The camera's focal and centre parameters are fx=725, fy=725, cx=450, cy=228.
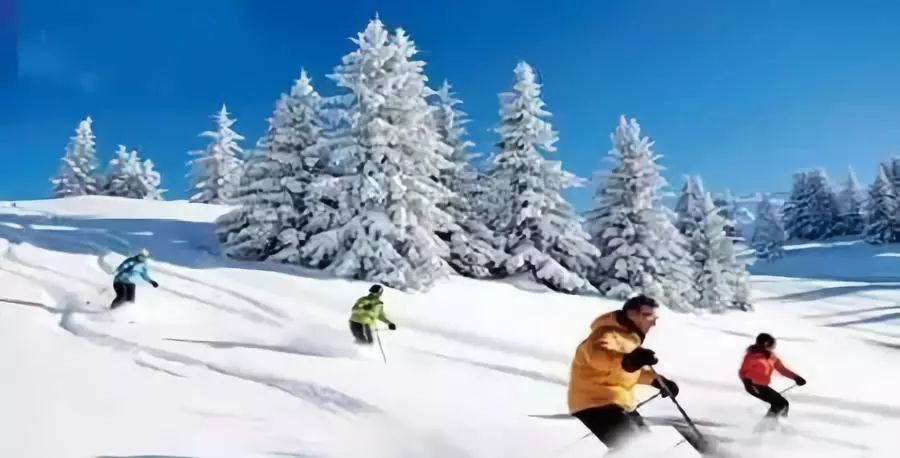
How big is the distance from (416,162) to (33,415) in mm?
12739

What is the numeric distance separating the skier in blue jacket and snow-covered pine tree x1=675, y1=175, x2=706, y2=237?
1373 cm

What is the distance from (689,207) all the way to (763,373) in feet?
48.6

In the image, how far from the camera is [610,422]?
495 cm

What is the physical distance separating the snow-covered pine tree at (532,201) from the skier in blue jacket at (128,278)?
983cm

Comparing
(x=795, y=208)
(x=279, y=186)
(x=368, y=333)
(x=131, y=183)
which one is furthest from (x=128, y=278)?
(x=131, y=183)

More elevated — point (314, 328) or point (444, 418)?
point (314, 328)

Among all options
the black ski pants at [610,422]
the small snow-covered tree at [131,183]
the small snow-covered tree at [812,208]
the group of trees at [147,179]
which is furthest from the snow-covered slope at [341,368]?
the small snow-covered tree at [131,183]

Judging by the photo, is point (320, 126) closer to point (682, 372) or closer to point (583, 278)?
point (583, 278)

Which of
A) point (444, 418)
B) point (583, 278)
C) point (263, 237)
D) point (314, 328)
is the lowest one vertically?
point (444, 418)

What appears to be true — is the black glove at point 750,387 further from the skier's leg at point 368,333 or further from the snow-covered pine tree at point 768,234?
the snow-covered pine tree at point 768,234

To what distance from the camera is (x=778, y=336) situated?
Result: 14.7m

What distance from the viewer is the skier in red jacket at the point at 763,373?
25.2 ft

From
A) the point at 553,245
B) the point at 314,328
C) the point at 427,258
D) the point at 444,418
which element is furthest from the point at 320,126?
the point at 444,418

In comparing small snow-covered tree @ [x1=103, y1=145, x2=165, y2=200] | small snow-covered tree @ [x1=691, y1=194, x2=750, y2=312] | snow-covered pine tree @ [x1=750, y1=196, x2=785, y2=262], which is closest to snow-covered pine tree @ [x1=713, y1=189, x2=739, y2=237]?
small snow-covered tree @ [x1=691, y1=194, x2=750, y2=312]
